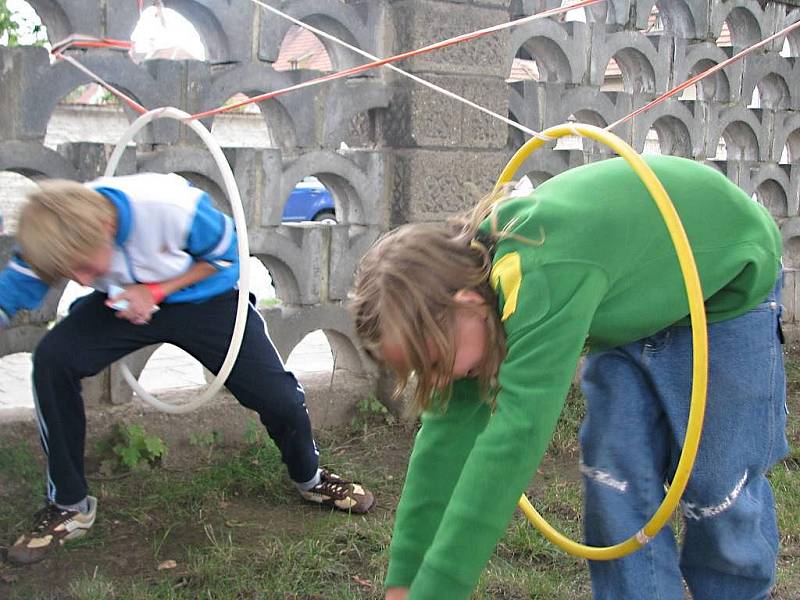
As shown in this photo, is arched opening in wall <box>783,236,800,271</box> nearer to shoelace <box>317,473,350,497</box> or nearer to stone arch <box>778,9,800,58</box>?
stone arch <box>778,9,800,58</box>

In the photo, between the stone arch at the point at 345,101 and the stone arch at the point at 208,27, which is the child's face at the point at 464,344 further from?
the stone arch at the point at 345,101

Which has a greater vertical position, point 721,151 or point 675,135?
point 675,135

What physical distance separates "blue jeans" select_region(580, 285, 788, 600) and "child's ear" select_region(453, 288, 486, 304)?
623 mm

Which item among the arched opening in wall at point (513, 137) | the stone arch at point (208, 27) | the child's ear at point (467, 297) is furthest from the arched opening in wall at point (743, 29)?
the child's ear at point (467, 297)

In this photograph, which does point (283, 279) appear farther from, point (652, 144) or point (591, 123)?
point (652, 144)

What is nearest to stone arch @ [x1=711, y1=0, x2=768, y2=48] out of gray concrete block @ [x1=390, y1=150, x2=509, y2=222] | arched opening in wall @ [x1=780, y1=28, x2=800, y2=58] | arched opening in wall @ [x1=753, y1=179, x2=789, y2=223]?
arched opening in wall @ [x1=780, y1=28, x2=800, y2=58]

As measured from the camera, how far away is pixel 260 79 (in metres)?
4.50

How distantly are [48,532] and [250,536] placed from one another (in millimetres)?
711

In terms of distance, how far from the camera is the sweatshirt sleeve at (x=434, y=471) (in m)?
2.43

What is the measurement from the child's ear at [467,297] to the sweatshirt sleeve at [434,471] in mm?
325

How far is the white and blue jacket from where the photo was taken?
3535 mm

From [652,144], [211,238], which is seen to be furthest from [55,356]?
[652,144]

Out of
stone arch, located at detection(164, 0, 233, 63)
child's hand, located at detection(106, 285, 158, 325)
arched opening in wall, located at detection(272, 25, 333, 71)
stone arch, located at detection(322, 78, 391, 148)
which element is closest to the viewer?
child's hand, located at detection(106, 285, 158, 325)

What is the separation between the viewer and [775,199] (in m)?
7.05
